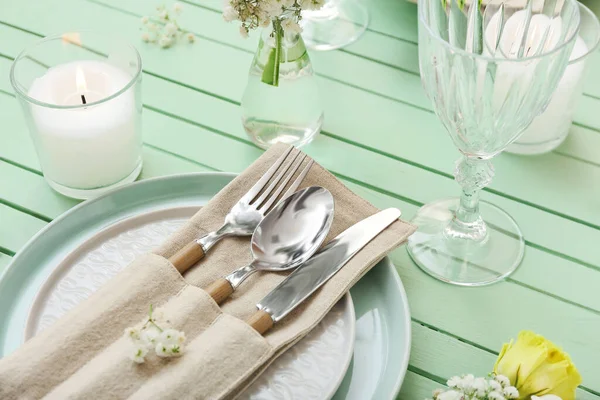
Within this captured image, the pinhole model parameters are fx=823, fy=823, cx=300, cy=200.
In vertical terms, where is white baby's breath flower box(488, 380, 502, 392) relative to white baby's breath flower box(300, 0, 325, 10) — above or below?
below

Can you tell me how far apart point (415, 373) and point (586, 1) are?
591mm

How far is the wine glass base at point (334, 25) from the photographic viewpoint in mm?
1017

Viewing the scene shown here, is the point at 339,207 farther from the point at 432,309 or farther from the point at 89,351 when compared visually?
the point at 89,351

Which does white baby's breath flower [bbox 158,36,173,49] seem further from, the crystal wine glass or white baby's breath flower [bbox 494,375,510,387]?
white baby's breath flower [bbox 494,375,510,387]

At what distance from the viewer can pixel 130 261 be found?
717mm

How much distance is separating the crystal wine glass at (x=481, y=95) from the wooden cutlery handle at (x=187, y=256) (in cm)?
21

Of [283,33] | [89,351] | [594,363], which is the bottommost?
[594,363]

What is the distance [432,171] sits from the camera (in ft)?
2.85

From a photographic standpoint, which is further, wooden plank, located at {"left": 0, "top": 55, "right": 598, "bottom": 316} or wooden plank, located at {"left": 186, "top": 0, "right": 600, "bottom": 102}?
wooden plank, located at {"left": 186, "top": 0, "right": 600, "bottom": 102}

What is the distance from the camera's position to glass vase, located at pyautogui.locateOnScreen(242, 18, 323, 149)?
2.71ft

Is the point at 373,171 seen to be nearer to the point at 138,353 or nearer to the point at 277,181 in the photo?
the point at 277,181

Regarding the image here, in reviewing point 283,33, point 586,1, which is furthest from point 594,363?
point 586,1

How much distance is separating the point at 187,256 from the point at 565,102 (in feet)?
1.40

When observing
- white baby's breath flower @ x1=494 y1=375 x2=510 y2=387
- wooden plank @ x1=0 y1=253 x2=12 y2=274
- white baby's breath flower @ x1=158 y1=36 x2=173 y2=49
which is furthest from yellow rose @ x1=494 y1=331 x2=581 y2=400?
white baby's breath flower @ x1=158 y1=36 x2=173 y2=49
